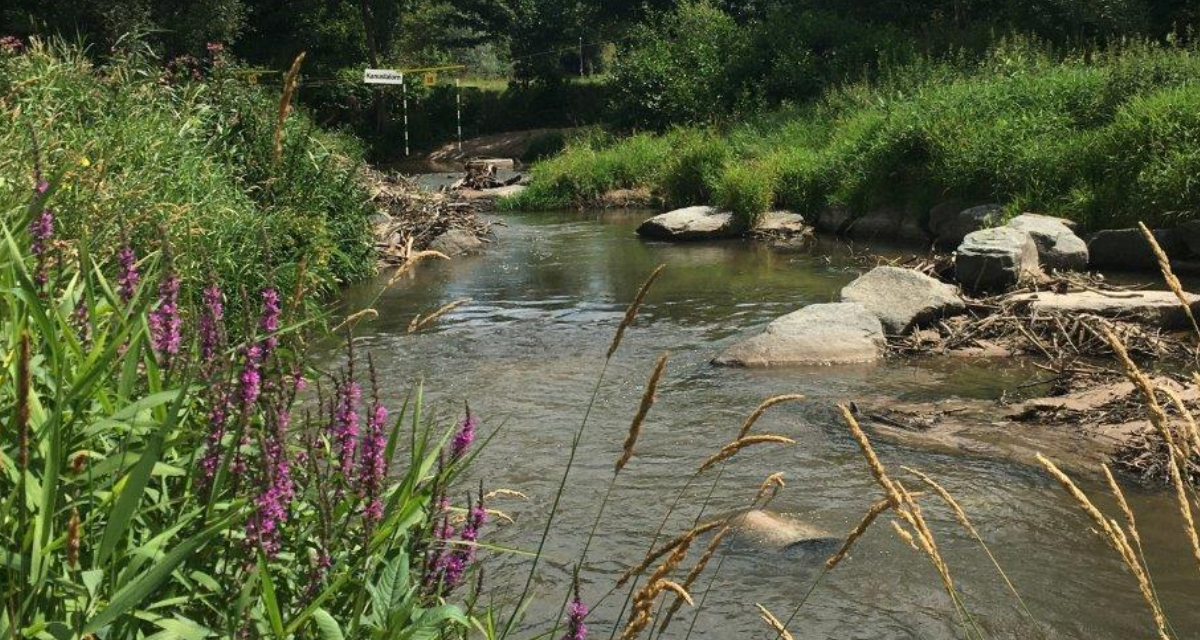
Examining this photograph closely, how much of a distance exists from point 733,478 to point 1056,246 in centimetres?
723

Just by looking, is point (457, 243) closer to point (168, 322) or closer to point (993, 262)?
point (993, 262)

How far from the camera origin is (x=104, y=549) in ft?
6.43

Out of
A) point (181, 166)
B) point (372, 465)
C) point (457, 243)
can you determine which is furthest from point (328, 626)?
point (457, 243)

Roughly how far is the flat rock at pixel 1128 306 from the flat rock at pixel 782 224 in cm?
793

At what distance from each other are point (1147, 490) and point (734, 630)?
8.65 ft

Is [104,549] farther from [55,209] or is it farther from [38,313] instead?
[55,209]

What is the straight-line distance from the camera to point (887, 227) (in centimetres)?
1725

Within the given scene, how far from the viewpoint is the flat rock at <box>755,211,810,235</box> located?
18.0 meters

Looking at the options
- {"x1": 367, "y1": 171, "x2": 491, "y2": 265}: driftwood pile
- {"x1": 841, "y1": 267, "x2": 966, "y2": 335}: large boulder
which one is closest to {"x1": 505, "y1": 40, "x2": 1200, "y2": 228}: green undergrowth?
{"x1": 367, "y1": 171, "x2": 491, "y2": 265}: driftwood pile

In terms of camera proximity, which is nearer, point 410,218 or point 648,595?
point 648,595

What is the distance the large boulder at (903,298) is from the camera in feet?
33.4

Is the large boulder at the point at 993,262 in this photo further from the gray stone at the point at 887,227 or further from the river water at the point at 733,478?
the gray stone at the point at 887,227

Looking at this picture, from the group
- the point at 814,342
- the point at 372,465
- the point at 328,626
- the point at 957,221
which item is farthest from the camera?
the point at 957,221

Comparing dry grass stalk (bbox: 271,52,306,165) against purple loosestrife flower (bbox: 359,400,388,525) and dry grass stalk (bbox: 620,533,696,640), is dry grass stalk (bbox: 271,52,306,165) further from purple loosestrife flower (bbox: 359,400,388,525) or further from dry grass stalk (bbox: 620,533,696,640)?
dry grass stalk (bbox: 620,533,696,640)
